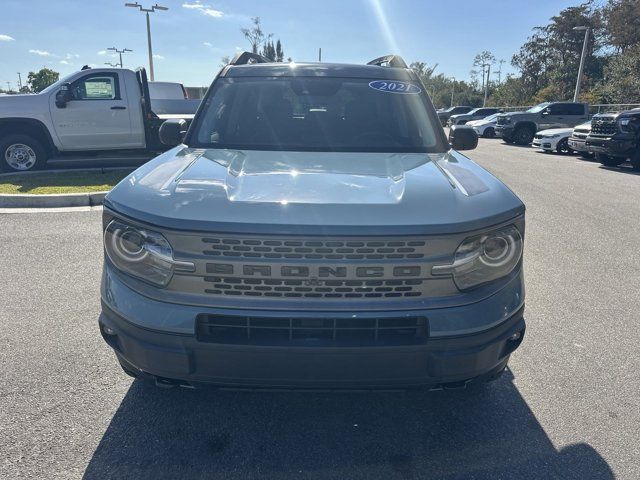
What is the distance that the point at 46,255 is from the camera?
16.6ft

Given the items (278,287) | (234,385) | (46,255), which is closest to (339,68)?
(278,287)

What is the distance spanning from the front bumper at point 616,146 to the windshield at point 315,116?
11771 mm

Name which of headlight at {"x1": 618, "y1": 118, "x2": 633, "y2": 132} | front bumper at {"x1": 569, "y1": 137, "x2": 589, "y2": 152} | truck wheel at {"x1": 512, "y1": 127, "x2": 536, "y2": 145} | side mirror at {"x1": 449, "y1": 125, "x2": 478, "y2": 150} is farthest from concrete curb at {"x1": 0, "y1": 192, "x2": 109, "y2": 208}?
truck wheel at {"x1": 512, "y1": 127, "x2": 536, "y2": 145}

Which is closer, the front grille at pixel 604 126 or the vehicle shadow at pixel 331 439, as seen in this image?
the vehicle shadow at pixel 331 439

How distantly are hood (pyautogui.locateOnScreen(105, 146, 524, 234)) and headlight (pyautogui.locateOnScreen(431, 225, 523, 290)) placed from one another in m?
0.08

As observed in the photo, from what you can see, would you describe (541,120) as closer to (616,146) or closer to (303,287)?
(616,146)

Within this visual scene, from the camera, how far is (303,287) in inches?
75.0

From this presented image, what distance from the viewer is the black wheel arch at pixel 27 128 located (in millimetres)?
9320

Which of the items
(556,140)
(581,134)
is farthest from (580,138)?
(556,140)

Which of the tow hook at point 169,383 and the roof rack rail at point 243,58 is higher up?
the roof rack rail at point 243,58

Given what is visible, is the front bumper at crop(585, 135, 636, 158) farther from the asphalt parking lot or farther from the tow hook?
the tow hook

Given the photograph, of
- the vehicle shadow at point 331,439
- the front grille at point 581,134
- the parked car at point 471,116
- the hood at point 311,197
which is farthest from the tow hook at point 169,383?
the parked car at point 471,116

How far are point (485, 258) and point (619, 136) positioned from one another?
1337 centimetres

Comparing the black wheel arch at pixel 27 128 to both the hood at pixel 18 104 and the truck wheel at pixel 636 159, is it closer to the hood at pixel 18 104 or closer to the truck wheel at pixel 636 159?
the hood at pixel 18 104
